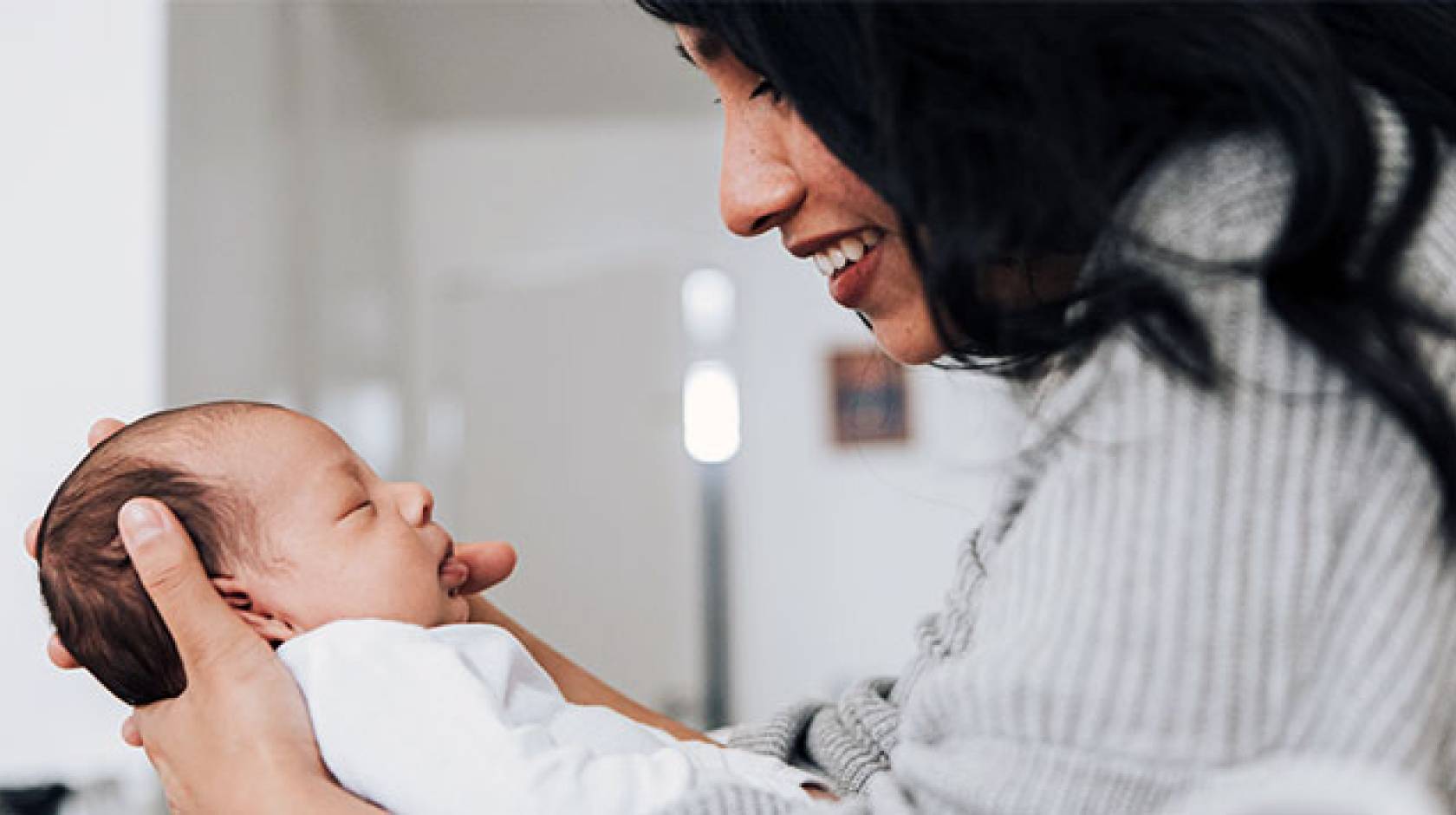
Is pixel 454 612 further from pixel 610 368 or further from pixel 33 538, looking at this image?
pixel 610 368

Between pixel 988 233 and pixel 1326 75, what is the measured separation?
0.54 ft

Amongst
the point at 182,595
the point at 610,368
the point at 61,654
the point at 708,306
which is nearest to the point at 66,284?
the point at 61,654

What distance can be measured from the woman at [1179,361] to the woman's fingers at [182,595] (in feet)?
1.23

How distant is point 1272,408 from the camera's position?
24.2 inches

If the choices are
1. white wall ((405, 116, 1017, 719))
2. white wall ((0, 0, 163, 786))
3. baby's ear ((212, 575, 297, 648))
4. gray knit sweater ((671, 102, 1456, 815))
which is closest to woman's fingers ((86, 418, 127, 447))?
baby's ear ((212, 575, 297, 648))

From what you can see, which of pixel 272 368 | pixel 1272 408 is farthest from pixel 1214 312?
pixel 272 368

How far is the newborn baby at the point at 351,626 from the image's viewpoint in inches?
32.4

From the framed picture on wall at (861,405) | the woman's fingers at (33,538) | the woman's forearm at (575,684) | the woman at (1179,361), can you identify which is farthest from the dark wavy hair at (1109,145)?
the framed picture on wall at (861,405)

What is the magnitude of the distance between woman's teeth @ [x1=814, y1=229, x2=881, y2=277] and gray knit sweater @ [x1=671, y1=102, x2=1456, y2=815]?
28 centimetres

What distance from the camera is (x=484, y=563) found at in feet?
3.69

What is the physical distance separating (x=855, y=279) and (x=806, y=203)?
0.07 metres

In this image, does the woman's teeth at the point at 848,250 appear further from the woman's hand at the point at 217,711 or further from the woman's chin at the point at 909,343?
the woman's hand at the point at 217,711

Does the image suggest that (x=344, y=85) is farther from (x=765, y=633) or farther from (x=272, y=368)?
(x=765, y=633)

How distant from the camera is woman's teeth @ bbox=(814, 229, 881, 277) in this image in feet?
3.04
